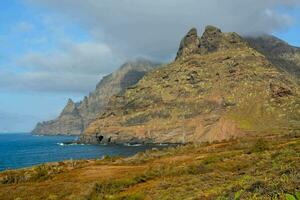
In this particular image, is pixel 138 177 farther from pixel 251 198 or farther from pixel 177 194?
pixel 251 198

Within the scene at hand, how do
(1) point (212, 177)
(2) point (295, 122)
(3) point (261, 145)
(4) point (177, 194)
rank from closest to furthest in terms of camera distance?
(4) point (177, 194) → (1) point (212, 177) → (3) point (261, 145) → (2) point (295, 122)

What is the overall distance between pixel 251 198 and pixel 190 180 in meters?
13.7

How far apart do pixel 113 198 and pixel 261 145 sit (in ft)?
85.5

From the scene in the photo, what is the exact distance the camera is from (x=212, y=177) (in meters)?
26.9

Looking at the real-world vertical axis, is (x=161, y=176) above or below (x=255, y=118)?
below

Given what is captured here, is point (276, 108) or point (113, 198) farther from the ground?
point (276, 108)

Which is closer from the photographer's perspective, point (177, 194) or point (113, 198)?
point (177, 194)

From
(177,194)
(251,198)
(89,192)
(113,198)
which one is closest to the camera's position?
(251,198)

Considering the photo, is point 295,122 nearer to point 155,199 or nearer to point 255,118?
point 255,118

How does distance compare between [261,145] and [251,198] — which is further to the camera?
[261,145]

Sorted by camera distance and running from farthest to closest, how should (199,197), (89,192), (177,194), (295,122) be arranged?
(295,122) < (89,192) < (177,194) < (199,197)

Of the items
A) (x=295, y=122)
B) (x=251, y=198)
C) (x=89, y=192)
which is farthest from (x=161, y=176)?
(x=295, y=122)

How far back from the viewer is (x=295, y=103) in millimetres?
182500

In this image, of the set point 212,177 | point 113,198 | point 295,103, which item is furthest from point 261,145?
point 295,103
